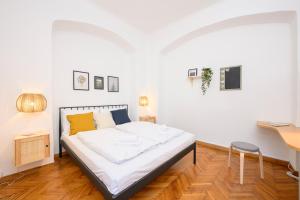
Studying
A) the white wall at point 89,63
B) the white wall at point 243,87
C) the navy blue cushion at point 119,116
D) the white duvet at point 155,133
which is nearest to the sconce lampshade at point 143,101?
the white wall at point 89,63

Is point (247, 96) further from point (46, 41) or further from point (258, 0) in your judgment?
point (46, 41)

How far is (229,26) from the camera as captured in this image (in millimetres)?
3182

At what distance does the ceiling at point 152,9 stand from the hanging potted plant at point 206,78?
1.49 metres

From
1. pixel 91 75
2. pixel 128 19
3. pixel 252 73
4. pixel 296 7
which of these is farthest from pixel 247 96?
pixel 91 75

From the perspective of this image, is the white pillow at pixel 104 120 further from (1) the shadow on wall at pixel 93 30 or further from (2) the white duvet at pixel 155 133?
(1) the shadow on wall at pixel 93 30

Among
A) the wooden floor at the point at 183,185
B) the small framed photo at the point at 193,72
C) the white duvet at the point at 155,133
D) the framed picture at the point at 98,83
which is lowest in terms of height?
the wooden floor at the point at 183,185

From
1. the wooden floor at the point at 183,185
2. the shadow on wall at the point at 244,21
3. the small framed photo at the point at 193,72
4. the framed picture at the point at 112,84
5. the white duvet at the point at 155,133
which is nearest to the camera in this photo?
the wooden floor at the point at 183,185

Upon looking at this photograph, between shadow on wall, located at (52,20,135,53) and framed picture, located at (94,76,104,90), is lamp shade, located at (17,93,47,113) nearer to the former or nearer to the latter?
framed picture, located at (94,76,104,90)

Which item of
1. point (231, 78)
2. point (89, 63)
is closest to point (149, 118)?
point (89, 63)

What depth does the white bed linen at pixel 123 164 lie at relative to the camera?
1.35 m

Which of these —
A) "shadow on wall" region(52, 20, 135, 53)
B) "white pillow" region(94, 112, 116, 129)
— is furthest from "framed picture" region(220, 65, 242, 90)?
"white pillow" region(94, 112, 116, 129)

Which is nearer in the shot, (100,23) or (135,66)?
(100,23)

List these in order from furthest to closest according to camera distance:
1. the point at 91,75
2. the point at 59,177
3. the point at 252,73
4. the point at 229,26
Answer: the point at 91,75, the point at 229,26, the point at 252,73, the point at 59,177

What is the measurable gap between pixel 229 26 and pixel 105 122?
369 cm
